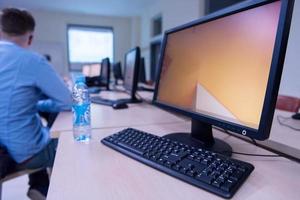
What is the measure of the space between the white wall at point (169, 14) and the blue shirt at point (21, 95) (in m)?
3.35

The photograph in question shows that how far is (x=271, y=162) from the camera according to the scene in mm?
652

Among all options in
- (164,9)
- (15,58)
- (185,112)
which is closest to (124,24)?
(164,9)

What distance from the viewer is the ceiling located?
5.46m

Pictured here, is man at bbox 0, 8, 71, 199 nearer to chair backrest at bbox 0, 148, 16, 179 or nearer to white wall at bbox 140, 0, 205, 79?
chair backrest at bbox 0, 148, 16, 179

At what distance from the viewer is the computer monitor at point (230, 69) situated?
1.71ft

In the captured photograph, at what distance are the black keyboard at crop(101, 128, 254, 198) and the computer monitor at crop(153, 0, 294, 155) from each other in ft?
Answer: 0.30

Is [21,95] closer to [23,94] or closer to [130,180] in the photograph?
[23,94]

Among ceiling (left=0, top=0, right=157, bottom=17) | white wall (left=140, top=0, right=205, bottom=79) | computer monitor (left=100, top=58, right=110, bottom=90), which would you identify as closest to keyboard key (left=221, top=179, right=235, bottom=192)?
A: computer monitor (left=100, top=58, right=110, bottom=90)

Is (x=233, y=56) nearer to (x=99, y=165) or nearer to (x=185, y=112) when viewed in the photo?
(x=185, y=112)

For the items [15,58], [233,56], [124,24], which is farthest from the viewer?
[124,24]

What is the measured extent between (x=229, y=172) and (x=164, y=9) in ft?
16.9

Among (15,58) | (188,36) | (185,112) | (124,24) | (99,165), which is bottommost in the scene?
(99,165)

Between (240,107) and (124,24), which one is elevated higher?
(124,24)

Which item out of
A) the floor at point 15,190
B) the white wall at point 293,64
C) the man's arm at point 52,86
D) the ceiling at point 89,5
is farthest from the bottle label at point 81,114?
→ the ceiling at point 89,5
